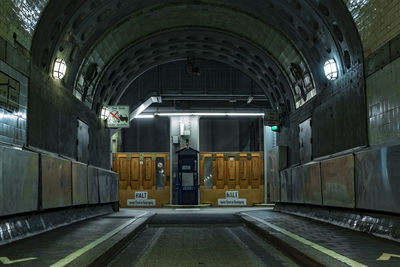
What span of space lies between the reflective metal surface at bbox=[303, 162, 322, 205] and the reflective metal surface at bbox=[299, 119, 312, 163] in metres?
1.22

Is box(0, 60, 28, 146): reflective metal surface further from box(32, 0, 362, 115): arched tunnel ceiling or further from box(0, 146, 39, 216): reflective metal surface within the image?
box(32, 0, 362, 115): arched tunnel ceiling

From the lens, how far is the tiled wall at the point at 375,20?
8.77 metres

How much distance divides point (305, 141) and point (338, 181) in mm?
5192

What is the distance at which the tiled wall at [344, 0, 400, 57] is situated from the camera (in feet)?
28.8

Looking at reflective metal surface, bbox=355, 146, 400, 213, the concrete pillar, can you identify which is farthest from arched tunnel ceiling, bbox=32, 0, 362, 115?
the concrete pillar

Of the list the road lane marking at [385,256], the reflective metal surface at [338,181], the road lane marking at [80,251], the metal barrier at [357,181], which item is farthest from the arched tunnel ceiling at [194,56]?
the road lane marking at [385,256]

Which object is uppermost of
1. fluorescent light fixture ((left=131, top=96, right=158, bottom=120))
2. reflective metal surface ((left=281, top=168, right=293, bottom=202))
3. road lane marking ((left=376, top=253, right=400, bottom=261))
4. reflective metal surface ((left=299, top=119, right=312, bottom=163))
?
fluorescent light fixture ((left=131, top=96, right=158, bottom=120))

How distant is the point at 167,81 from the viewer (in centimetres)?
2645

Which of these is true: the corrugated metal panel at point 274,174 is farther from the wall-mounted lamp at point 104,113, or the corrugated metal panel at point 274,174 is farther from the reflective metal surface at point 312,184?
the wall-mounted lamp at point 104,113

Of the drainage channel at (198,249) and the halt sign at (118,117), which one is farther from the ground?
the halt sign at (118,117)

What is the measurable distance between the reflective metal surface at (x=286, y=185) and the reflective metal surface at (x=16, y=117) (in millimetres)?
9919

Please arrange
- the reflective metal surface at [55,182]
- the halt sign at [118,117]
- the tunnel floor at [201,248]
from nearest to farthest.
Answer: the tunnel floor at [201,248]
the reflective metal surface at [55,182]
the halt sign at [118,117]

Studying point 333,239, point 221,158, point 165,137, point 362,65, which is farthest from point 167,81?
point 333,239

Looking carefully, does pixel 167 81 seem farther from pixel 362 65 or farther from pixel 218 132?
pixel 362 65
